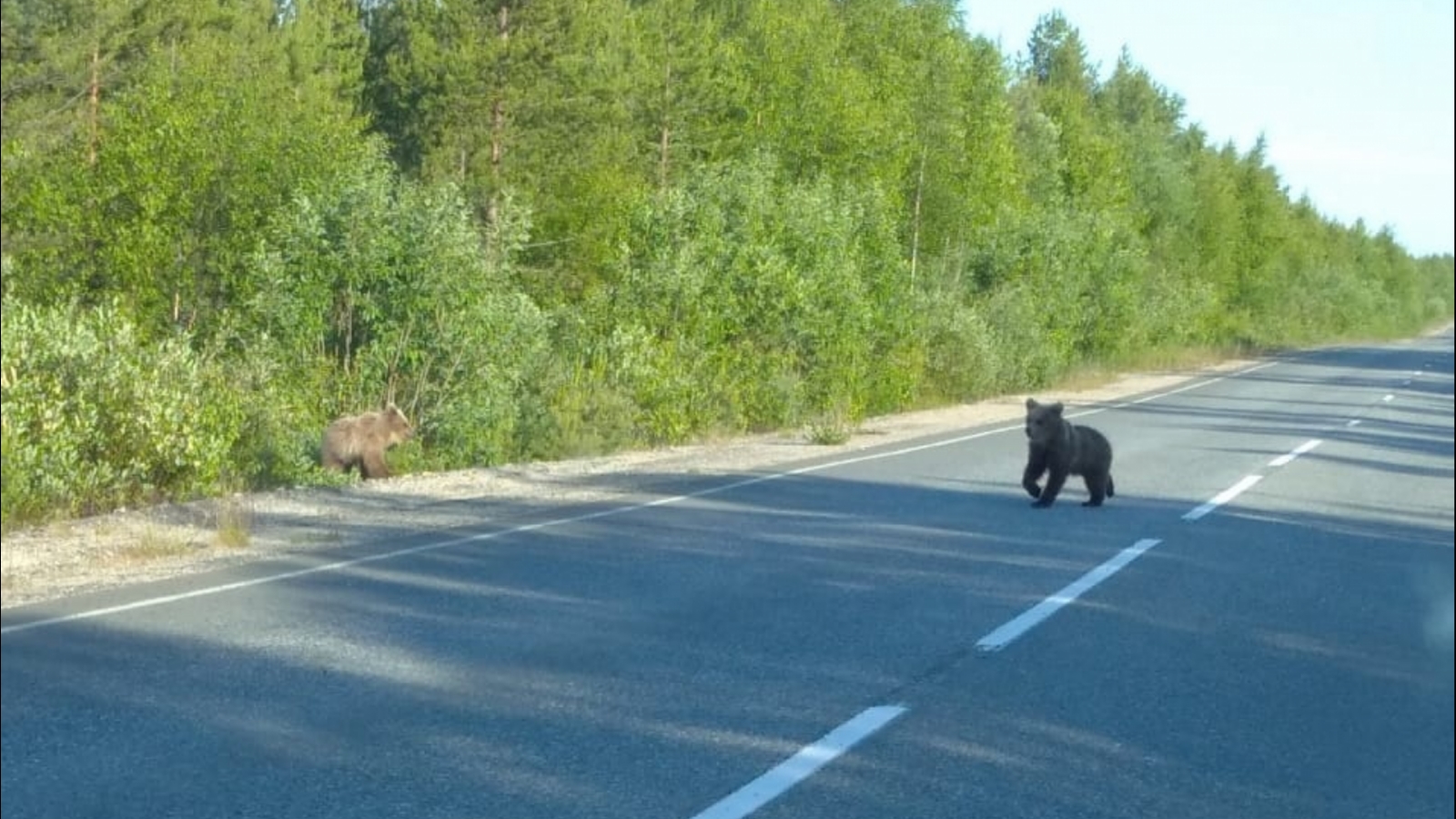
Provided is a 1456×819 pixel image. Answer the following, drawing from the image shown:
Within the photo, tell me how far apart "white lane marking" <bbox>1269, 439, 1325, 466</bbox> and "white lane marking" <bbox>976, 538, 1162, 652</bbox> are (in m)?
9.24

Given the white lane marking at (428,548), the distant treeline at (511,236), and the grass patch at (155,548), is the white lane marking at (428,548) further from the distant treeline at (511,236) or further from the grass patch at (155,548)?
the distant treeline at (511,236)

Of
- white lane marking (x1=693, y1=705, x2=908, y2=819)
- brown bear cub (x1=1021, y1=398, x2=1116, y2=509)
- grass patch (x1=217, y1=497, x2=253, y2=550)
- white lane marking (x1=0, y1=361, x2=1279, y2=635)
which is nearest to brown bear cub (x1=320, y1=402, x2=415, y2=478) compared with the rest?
grass patch (x1=217, y1=497, x2=253, y2=550)

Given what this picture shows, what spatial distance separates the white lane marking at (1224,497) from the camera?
17234mm

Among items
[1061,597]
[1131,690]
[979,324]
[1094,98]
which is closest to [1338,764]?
[1131,690]

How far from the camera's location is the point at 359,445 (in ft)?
65.5

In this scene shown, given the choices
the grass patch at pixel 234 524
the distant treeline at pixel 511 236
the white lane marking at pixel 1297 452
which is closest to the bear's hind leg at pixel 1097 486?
the distant treeline at pixel 511 236

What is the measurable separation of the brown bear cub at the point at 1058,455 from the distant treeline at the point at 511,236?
228 inches

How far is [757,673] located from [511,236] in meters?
19.3

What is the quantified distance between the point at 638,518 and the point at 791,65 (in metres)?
28.0

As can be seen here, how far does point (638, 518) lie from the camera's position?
15977mm

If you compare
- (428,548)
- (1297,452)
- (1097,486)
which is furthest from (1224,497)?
(428,548)

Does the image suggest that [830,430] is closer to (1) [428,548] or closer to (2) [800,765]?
(1) [428,548]

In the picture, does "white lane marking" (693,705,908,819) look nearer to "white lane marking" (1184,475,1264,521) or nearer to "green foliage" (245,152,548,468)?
"white lane marking" (1184,475,1264,521)

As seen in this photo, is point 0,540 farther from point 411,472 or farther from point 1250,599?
point 1250,599
